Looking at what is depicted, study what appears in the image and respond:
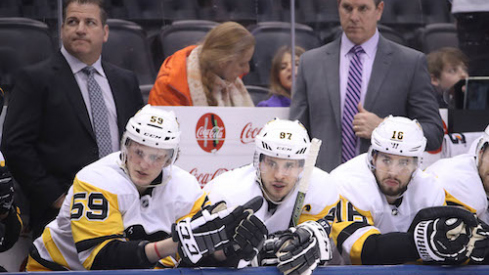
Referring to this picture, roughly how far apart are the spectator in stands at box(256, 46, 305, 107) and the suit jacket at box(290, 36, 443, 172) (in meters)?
0.24

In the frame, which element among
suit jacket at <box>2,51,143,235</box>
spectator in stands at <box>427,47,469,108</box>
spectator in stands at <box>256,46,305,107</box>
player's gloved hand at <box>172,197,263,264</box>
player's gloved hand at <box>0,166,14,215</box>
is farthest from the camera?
spectator in stands at <box>427,47,469,108</box>

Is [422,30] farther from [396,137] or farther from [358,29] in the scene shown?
[396,137]

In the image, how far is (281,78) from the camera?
491 centimetres

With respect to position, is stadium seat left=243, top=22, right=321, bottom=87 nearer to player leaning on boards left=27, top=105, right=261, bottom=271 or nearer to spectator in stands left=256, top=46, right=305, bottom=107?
spectator in stands left=256, top=46, right=305, bottom=107

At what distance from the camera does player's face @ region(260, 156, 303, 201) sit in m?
3.86

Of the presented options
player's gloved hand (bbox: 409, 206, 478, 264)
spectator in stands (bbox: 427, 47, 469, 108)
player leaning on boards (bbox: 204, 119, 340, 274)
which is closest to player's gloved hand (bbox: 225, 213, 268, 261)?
player leaning on boards (bbox: 204, 119, 340, 274)

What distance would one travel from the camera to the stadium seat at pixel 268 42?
4910 mm

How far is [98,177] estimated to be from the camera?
11.8ft

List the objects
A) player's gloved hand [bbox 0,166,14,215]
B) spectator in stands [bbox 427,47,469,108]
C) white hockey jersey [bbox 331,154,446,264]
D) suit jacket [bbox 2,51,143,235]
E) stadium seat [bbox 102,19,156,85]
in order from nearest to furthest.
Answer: player's gloved hand [bbox 0,166,14,215] < suit jacket [bbox 2,51,143,235] < white hockey jersey [bbox 331,154,446,264] < stadium seat [bbox 102,19,156,85] < spectator in stands [bbox 427,47,469,108]

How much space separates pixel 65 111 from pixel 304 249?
146cm

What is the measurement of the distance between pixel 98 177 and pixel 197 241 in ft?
2.24

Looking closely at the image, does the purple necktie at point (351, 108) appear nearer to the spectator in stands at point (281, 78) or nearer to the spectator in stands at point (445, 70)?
the spectator in stands at point (281, 78)

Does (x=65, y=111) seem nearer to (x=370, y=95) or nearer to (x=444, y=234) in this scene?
(x=370, y=95)

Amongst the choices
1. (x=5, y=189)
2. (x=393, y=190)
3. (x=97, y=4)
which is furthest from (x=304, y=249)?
(x=97, y=4)
